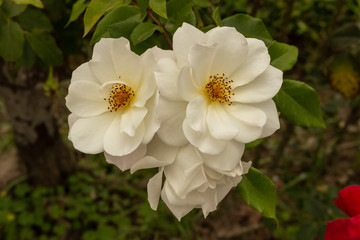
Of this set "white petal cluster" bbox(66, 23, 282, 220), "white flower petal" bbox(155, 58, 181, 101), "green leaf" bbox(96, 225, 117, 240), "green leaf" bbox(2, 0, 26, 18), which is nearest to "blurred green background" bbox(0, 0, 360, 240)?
"green leaf" bbox(96, 225, 117, 240)

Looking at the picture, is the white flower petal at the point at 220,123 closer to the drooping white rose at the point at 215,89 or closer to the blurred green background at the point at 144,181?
the drooping white rose at the point at 215,89

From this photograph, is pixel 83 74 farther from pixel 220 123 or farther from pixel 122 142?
pixel 220 123

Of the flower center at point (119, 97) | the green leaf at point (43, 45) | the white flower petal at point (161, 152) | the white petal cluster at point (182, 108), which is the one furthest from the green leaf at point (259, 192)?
the green leaf at point (43, 45)

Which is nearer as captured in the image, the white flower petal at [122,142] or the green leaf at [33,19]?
the white flower petal at [122,142]

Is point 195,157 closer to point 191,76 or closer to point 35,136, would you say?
point 191,76

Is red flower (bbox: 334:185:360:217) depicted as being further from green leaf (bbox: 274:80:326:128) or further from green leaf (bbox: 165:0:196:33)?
green leaf (bbox: 165:0:196:33)

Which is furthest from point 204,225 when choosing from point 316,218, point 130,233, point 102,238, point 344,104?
point 344,104

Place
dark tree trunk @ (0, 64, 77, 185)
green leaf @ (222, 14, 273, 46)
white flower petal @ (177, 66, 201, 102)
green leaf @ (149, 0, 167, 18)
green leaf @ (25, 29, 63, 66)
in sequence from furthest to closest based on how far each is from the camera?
dark tree trunk @ (0, 64, 77, 185), green leaf @ (25, 29, 63, 66), green leaf @ (222, 14, 273, 46), green leaf @ (149, 0, 167, 18), white flower petal @ (177, 66, 201, 102)
